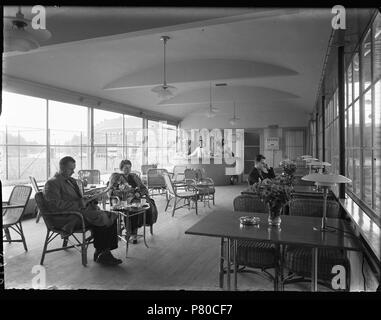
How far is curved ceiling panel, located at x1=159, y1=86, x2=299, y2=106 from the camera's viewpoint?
8.67 metres

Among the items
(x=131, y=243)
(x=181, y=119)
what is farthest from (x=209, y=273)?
(x=181, y=119)

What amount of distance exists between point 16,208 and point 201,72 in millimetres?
4222

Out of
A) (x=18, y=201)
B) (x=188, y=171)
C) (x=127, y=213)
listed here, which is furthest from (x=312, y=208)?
(x=188, y=171)

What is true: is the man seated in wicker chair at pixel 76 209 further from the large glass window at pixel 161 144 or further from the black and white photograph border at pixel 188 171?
the large glass window at pixel 161 144

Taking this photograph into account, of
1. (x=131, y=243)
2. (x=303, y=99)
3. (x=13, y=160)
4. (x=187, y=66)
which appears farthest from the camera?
(x=303, y=99)

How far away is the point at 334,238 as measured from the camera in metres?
2.07

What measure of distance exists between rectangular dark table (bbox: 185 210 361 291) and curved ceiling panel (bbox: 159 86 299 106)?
659cm

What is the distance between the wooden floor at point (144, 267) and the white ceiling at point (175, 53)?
91.3 inches

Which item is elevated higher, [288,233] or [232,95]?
[232,95]

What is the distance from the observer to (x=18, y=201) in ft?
12.3

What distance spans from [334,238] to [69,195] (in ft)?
8.76

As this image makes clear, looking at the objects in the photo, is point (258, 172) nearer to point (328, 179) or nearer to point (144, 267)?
point (144, 267)

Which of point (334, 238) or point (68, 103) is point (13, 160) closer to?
point (68, 103)

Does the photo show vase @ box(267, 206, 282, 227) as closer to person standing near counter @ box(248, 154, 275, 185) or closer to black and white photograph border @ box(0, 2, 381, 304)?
black and white photograph border @ box(0, 2, 381, 304)
